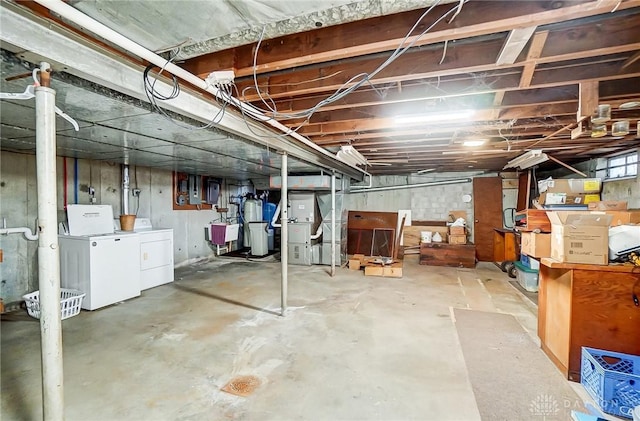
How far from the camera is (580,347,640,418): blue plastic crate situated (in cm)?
176

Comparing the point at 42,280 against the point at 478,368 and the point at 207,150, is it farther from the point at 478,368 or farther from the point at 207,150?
the point at 478,368

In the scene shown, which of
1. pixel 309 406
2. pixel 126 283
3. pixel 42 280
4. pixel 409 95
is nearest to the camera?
pixel 42 280

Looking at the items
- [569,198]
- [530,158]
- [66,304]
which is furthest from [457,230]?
[66,304]

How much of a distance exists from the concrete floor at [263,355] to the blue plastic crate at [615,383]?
77 cm

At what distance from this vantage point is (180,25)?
47.8 inches

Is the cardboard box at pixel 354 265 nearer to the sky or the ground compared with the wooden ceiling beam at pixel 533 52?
nearer to the ground

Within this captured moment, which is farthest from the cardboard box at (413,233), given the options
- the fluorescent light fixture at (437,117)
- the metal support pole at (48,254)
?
the metal support pole at (48,254)

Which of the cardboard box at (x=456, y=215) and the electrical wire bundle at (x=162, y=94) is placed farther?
the cardboard box at (x=456, y=215)

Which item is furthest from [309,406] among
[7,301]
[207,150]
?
[7,301]

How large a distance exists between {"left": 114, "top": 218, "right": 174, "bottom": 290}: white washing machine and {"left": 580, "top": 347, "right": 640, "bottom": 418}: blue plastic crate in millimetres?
5015

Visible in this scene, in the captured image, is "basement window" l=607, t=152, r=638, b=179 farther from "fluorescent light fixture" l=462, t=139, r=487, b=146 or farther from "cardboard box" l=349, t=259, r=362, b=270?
"cardboard box" l=349, t=259, r=362, b=270

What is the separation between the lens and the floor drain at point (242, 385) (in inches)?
78.8

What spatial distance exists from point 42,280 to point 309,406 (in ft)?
5.32

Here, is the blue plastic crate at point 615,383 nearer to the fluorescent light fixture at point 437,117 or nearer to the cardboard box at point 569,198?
the fluorescent light fixture at point 437,117
